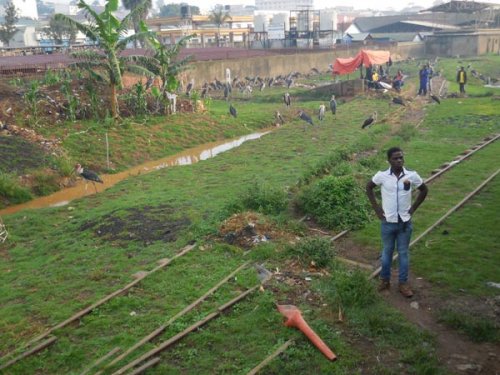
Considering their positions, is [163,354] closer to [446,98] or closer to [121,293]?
[121,293]

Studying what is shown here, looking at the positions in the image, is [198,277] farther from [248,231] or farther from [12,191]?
[12,191]

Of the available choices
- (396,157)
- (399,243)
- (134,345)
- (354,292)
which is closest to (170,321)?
(134,345)

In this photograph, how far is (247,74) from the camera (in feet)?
129

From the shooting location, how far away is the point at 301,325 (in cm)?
683

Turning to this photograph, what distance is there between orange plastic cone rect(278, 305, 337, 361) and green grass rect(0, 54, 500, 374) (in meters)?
0.10

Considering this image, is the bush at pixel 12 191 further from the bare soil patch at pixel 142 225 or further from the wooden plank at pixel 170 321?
the wooden plank at pixel 170 321

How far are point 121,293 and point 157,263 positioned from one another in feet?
3.91

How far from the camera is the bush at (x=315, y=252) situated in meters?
8.91

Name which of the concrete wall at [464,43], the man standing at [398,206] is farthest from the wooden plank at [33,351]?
the concrete wall at [464,43]

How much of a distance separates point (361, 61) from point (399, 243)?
2619 cm

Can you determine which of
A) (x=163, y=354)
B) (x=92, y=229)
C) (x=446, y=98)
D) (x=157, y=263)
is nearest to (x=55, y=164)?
(x=92, y=229)

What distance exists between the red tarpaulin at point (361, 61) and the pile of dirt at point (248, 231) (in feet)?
77.8

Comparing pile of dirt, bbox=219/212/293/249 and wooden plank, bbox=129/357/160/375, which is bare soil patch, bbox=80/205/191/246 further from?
wooden plank, bbox=129/357/160/375

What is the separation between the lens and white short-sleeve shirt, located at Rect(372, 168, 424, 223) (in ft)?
24.5
